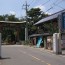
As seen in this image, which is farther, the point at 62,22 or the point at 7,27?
the point at 7,27

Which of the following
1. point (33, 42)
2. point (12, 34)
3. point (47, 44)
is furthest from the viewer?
point (12, 34)

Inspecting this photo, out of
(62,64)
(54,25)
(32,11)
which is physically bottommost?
(62,64)

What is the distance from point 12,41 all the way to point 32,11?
1172cm

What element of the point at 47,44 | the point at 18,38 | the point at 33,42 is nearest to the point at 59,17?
the point at 47,44

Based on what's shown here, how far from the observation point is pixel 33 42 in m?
76.3

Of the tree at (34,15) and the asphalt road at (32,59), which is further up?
the tree at (34,15)

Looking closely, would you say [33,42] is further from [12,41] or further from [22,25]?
[12,41]

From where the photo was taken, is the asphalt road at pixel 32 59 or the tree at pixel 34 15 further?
the tree at pixel 34 15

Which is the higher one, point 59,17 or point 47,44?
point 59,17

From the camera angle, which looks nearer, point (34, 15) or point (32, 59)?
point (32, 59)

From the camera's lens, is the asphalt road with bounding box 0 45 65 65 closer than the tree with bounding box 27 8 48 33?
Yes

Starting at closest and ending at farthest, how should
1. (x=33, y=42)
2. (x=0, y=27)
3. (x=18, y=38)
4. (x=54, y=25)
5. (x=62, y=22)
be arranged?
1. (x=62, y=22)
2. (x=54, y=25)
3. (x=33, y=42)
4. (x=0, y=27)
5. (x=18, y=38)

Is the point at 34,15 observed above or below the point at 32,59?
above

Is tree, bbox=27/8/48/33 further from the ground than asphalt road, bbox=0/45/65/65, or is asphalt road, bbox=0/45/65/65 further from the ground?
tree, bbox=27/8/48/33
